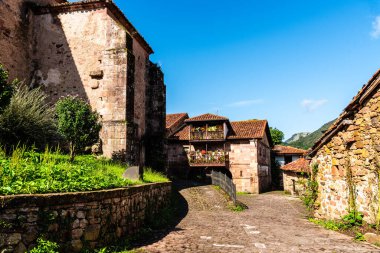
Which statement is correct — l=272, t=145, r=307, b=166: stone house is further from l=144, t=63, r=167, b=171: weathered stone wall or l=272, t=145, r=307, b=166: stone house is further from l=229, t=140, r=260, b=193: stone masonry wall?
l=144, t=63, r=167, b=171: weathered stone wall

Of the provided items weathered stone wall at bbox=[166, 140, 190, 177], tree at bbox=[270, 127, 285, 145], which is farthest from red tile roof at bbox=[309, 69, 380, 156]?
tree at bbox=[270, 127, 285, 145]

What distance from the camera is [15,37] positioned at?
11820 millimetres

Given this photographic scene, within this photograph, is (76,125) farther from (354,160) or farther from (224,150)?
(224,150)

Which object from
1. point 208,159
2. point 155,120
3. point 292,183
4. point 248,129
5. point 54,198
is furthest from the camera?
point 248,129

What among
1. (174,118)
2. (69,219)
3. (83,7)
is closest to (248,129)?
(174,118)

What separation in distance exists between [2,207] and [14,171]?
125cm

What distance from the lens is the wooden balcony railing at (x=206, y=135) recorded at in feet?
90.1

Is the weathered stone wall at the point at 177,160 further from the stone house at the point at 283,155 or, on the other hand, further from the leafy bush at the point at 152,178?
the leafy bush at the point at 152,178

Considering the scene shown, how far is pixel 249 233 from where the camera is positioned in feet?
25.7

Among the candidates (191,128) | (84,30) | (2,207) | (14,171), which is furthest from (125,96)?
(191,128)

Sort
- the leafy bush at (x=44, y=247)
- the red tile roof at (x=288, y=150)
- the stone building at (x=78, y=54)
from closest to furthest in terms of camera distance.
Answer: the leafy bush at (x=44, y=247), the stone building at (x=78, y=54), the red tile roof at (x=288, y=150)

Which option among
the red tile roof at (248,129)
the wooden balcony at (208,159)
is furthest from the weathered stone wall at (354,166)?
the wooden balcony at (208,159)

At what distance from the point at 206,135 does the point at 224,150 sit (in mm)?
2374

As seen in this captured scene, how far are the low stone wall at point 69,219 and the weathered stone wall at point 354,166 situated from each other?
20.2ft
